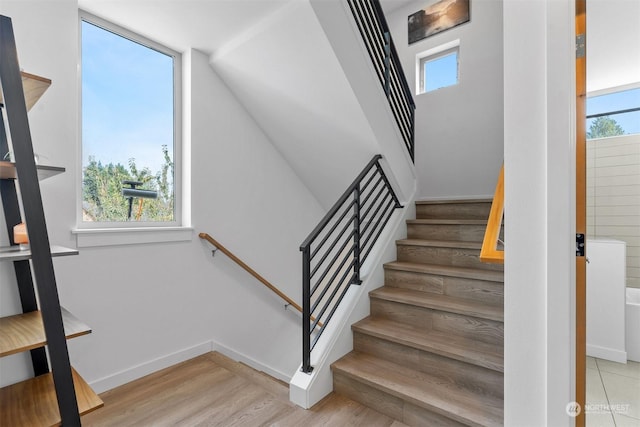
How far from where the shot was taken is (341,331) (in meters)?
2.03

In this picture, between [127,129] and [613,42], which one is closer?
[127,129]

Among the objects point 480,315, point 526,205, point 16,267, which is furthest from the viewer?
point 480,315

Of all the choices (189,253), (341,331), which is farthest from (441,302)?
(189,253)

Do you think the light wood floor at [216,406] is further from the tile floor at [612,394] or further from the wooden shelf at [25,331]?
the tile floor at [612,394]

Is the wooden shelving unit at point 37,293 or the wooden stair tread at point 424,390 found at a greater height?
the wooden shelving unit at point 37,293

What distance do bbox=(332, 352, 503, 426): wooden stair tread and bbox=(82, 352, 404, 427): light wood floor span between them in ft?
0.55

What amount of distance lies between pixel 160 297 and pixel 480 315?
7.15 feet

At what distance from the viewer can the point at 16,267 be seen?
1429mm

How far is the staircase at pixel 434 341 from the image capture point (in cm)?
158

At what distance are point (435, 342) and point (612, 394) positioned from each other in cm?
140

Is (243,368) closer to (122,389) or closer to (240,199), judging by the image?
(122,389)

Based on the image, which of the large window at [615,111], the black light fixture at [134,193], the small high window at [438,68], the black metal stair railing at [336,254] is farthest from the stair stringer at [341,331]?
the small high window at [438,68]

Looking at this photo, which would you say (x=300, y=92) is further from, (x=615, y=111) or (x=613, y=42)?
(x=613, y=42)

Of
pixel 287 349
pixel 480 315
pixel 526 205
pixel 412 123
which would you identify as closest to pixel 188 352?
pixel 287 349
